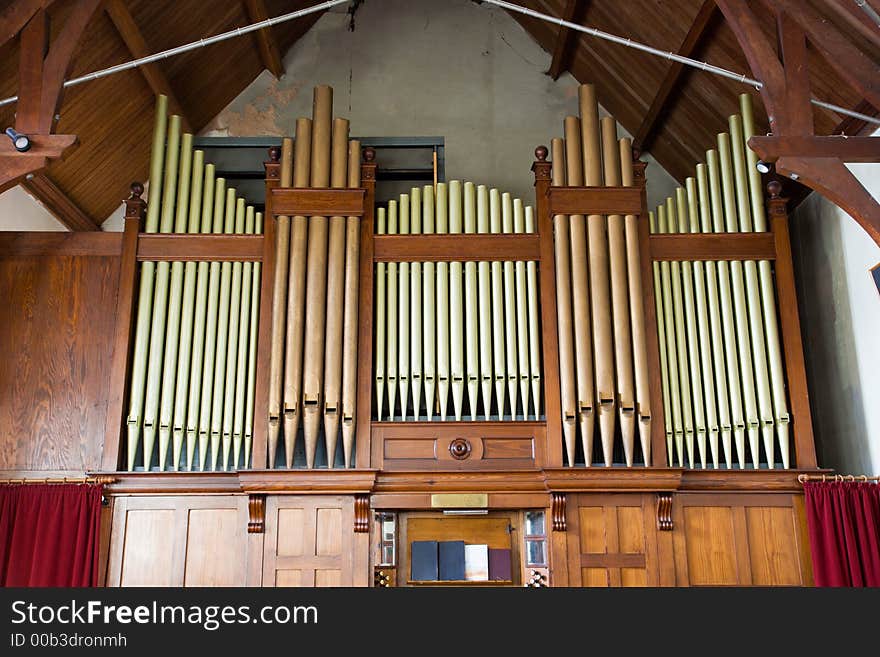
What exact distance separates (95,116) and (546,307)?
447cm

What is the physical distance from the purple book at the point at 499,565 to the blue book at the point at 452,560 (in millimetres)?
247

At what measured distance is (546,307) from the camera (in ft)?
30.0

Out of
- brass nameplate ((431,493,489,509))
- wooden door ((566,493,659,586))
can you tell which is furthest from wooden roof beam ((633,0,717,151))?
brass nameplate ((431,493,489,509))

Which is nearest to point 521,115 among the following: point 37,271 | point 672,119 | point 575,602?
point 672,119

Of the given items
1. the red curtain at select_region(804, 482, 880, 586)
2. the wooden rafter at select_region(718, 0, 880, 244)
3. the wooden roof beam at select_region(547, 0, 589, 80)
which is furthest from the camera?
the wooden roof beam at select_region(547, 0, 589, 80)

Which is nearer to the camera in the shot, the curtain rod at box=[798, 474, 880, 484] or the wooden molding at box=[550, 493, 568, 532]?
the curtain rod at box=[798, 474, 880, 484]

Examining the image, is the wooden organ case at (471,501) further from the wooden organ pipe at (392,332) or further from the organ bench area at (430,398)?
the wooden organ pipe at (392,332)

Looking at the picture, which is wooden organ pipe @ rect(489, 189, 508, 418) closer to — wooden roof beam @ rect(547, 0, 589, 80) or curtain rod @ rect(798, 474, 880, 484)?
wooden roof beam @ rect(547, 0, 589, 80)

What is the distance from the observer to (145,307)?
30.1 ft

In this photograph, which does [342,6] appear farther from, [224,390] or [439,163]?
[224,390]

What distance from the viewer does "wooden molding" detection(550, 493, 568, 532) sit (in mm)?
8562

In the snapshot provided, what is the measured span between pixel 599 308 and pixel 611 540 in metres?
1.94

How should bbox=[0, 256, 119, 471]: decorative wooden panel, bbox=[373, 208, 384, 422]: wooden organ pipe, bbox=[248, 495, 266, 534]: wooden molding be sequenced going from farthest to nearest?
bbox=[373, 208, 384, 422]: wooden organ pipe
bbox=[0, 256, 119, 471]: decorative wooden panel
bbox=[248, 495, 266, 534]: wooden molding

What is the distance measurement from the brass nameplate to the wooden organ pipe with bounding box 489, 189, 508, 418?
72cm
